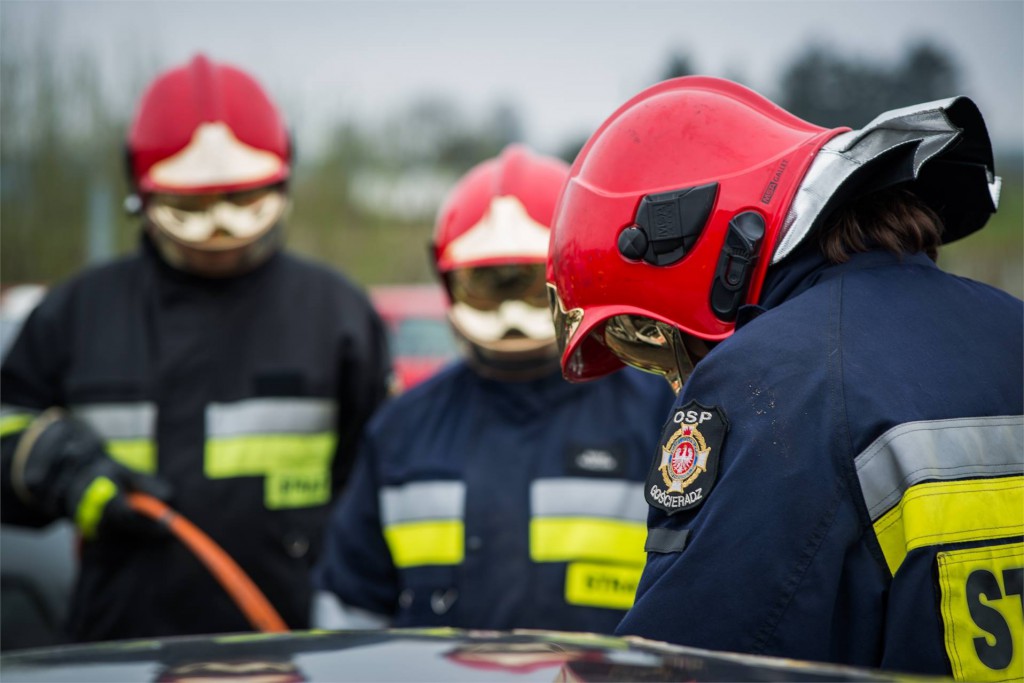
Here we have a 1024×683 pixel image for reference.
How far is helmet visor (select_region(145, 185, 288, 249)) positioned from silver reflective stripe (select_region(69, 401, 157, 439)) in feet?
1.73

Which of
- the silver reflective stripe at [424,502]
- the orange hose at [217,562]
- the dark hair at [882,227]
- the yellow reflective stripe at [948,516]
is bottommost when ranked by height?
the orange hose at [217,562]

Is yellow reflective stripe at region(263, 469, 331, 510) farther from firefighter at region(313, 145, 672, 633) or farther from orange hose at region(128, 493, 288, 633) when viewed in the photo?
firefighter at region(313, 145, 672, 633)

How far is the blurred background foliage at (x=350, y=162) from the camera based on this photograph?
29.2 feet

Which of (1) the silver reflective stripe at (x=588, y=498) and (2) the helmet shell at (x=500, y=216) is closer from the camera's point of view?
(1) the silver reflective stripe at (x=588, y=498)

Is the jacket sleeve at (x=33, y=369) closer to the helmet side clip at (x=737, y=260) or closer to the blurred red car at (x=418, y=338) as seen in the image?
the helmet side clip at (x=737, y=260)

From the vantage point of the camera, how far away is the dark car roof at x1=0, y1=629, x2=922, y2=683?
1.26 m

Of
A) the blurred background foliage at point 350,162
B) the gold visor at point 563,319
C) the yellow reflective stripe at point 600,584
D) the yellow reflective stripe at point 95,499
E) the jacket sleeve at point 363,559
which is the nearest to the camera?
the gold visor at point 563,319

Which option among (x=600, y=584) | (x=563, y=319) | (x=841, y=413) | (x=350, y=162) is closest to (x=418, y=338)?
(x=600, y=584)

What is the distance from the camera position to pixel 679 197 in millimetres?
1739

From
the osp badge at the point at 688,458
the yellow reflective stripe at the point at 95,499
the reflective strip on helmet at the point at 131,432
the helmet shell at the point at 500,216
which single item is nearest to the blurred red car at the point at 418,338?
the reflective strip on helmet at the point at 131,432

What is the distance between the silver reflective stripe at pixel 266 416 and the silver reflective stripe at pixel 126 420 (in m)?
0.18

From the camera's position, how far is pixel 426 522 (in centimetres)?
269

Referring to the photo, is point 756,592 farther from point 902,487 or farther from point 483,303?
point 483,303

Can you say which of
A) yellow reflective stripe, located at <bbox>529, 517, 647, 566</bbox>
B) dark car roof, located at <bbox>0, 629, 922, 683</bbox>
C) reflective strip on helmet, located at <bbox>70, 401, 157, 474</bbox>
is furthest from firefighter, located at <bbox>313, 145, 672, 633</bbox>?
dark car roof, located at <bbox>0, 629, 922, 683</bbox>
